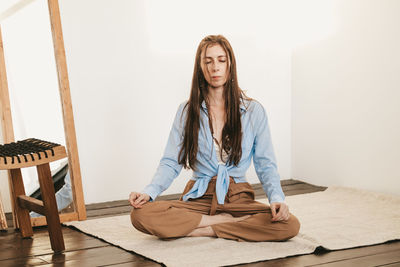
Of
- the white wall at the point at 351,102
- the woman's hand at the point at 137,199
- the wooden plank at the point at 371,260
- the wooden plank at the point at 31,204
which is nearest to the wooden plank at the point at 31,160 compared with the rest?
the wooden plank at the point at 31,204

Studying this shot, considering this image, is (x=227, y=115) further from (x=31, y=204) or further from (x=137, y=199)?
(x=31, y=204)

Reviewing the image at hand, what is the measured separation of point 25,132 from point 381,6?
2.24 m

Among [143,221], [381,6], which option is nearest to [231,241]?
[143,221]

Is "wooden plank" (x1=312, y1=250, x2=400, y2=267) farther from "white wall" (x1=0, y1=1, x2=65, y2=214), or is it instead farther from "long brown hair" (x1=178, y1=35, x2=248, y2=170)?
"white wall" (x1=0, y1=1, x2=65, y2=214)

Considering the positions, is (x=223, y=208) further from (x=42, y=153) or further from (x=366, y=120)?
(x=366, y=120)

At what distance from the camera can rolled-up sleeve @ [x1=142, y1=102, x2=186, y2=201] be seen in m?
2.51

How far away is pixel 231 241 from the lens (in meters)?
2.43

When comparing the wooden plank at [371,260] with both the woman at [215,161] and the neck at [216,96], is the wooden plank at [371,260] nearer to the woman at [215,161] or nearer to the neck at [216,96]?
the woman at [215,161]

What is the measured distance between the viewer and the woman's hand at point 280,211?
2342 mm

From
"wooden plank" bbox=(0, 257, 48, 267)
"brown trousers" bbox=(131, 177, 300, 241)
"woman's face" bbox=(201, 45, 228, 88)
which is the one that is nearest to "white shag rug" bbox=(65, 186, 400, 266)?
"brown trousers" bbox=(131, 177, 300, 241)

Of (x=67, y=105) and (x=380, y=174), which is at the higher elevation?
(x=67, y=105)

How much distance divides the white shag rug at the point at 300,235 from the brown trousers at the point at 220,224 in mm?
38

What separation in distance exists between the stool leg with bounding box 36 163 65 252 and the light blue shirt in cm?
48

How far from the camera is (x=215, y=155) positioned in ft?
8.43
